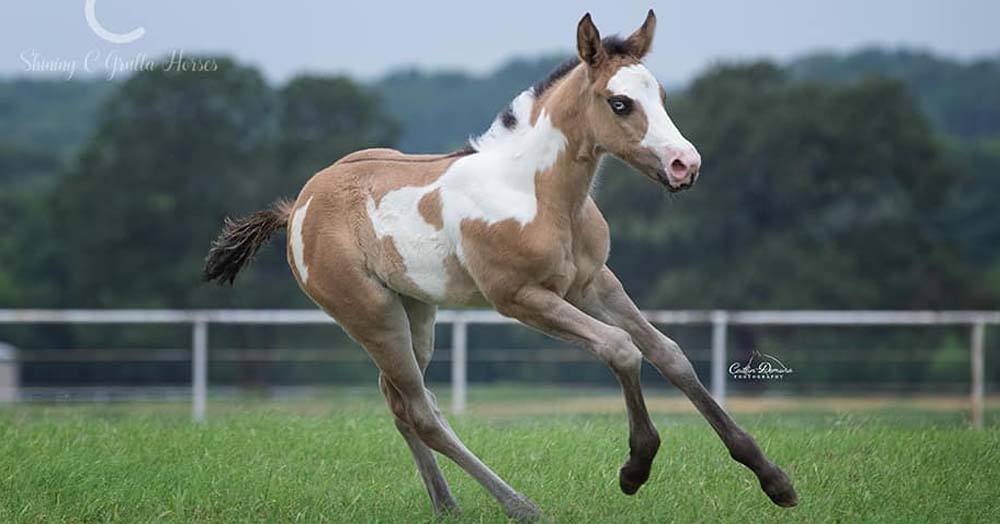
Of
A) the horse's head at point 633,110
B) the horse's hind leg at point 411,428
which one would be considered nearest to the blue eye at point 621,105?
the horse's head at point 633,110

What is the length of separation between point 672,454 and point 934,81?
69641 millimetres

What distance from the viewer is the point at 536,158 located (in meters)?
6.07

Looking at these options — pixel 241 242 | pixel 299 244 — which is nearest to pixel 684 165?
→ pixel 299 244

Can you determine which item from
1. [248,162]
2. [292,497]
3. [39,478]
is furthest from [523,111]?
[248,162]

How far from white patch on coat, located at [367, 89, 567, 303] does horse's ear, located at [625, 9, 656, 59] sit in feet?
1.46

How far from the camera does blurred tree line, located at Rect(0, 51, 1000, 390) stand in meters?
40.1

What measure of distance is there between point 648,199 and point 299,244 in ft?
128

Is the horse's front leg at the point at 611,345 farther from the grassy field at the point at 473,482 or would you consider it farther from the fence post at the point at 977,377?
the fence post at the point at 977,377

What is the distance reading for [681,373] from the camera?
592 cm

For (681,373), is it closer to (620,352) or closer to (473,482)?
(620,352)

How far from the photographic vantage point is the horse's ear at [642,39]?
5.89m

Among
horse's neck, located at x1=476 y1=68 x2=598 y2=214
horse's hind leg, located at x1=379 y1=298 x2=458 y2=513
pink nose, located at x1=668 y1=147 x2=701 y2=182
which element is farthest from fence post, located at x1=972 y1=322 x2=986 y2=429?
pink nose, located at x1=668 y1=147 x2=701 y2=182

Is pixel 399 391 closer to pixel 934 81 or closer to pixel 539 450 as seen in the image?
pixel 539 450

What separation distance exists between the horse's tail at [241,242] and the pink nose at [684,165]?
2195 mm
